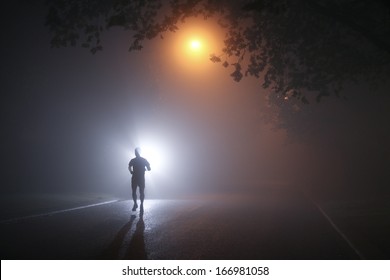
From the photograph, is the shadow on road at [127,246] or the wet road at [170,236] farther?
the wet road at [170,236]

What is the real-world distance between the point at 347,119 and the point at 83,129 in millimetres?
18666

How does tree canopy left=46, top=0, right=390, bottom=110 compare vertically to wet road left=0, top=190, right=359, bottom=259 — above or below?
above

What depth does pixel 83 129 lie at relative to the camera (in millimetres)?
32188

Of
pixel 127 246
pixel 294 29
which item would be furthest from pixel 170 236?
pixel 294 29

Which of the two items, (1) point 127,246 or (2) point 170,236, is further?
(2) point 170,236

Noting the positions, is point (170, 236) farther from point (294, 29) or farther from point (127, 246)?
point (294, 29)

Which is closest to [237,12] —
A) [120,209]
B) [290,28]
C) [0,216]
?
[290,28]

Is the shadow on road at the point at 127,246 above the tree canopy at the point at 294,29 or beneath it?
beneath

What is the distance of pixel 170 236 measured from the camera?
845 cm

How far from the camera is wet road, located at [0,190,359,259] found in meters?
6.78

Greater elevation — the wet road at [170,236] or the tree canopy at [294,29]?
the tree canopy at [294,29]

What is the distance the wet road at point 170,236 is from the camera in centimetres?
678

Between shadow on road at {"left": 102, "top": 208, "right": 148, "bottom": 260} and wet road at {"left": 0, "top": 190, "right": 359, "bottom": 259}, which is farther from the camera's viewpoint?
wet road at {"left": 0, "top": 190, "right": 359, "bottom": 259}

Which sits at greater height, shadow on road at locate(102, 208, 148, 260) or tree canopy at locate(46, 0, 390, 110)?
tree canopy at locate(46, 0, 390, 110)
